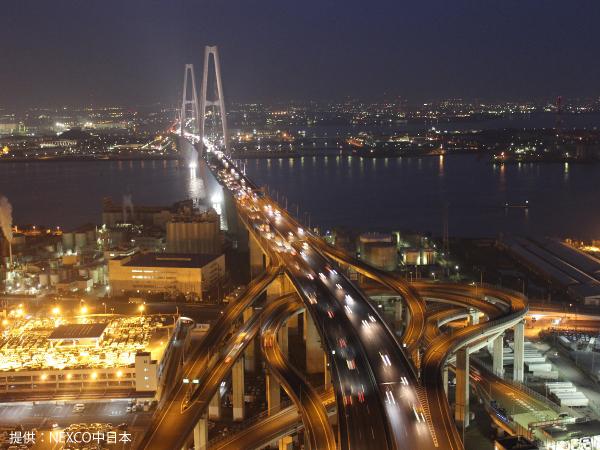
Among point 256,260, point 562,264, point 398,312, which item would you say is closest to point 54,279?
point 256,260

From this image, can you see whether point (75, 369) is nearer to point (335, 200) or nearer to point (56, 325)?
point (56, 325)

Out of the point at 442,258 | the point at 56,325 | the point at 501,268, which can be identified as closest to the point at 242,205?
the point at 442,258

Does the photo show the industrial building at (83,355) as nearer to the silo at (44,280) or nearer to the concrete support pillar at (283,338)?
the concrete support pillar at (283,338)

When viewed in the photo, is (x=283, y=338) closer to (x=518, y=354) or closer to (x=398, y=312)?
(x=398, y=312)

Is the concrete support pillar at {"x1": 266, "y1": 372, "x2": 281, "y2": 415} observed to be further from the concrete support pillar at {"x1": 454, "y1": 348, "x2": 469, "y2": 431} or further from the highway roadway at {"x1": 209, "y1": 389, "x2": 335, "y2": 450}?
the concrete support pillar at {"x1": 454, "y1": 348, "x2": 469, "y2": 431}


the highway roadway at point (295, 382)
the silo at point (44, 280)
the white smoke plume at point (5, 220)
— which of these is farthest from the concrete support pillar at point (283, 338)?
the white smoke plume at point (5, 220)
